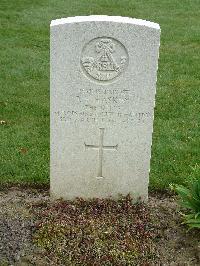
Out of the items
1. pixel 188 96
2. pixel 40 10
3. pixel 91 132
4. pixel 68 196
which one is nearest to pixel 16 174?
pixel 68 196

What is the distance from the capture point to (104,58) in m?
4.92

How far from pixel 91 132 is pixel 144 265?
4.32ft

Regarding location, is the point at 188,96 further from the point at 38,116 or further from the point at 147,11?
the point at 147,11

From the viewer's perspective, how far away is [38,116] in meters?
7.77

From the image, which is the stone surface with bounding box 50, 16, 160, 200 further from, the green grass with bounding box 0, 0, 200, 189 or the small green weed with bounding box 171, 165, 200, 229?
the green grass with bounding box 0, 0, 200, 189

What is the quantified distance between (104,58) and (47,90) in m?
3.92

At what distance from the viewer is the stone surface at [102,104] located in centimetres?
482

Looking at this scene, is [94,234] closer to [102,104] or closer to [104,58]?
[102,104]

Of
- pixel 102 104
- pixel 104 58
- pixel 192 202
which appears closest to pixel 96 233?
pixel 192 202

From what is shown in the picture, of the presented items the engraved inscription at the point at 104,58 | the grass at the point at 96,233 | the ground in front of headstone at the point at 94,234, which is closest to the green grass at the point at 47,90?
the ground in front of headstone at the point at 94,234

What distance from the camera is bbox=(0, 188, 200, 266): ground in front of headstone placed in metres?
4.75

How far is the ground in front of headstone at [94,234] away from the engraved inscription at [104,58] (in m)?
1.28

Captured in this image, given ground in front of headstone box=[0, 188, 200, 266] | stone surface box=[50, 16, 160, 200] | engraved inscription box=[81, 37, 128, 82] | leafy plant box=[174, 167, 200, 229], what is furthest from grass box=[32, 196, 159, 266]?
engraved inscription box=[81, 37, 128, 82]

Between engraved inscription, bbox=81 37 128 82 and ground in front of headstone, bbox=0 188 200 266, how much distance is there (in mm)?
1280
